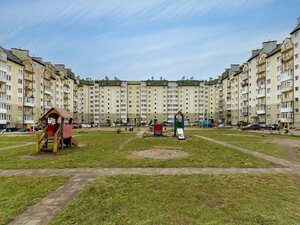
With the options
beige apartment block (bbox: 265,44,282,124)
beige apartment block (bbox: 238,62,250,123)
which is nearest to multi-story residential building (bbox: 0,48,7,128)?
beige apartment block (bbox: 265,44,282,124)

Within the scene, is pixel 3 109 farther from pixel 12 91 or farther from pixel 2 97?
pixel 12 91

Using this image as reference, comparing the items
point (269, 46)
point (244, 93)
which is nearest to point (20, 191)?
point (269, 46)

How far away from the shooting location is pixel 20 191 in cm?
700

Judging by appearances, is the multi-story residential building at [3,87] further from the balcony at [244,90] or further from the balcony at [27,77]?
the balcony at [244,90]

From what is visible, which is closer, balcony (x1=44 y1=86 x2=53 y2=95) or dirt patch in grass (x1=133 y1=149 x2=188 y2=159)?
dirt patch in grass (x1=133 y1=149 x2=188 y2=159)

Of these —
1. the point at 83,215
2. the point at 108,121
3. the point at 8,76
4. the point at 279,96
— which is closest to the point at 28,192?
the point at 83,215

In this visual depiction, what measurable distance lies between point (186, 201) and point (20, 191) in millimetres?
5800

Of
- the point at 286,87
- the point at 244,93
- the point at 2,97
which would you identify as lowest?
the point at 2,97

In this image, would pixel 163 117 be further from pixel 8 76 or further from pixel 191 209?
pixel 191 209

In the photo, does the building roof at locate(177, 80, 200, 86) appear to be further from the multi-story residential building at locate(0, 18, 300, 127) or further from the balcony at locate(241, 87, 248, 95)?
the balcony at locate(241, 87, 248, 95)

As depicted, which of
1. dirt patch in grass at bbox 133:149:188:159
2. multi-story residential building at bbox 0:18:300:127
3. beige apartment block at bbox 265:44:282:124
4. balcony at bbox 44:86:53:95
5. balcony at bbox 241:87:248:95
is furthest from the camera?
balcony at bbox 241:87:248:95

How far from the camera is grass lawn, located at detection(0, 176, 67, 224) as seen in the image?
5.41 metres

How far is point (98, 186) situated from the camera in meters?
7.50

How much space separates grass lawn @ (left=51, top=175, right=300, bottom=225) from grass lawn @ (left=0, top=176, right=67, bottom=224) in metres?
1.34
